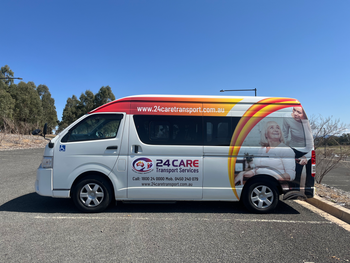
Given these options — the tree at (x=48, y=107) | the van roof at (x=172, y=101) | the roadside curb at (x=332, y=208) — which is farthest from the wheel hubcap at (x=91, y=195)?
the tree at (x=48, y=107)

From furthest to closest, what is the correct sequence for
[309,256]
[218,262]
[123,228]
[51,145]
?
[51,145] → [123,228] → [309,256] → [218,262]

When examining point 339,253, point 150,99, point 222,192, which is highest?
point 150,99

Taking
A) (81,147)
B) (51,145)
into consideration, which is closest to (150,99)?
(81,147)

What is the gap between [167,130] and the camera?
4848 millimetres

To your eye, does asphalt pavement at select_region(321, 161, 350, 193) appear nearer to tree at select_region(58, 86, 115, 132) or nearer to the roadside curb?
the roadside curb

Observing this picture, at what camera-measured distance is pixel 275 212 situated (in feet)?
16.5

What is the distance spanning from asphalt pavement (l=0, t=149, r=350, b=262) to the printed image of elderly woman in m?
0.80

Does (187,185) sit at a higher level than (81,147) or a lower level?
lower

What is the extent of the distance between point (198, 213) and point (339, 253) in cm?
239

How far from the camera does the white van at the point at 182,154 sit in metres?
4.77

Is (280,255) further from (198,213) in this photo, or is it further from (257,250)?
(198,213)

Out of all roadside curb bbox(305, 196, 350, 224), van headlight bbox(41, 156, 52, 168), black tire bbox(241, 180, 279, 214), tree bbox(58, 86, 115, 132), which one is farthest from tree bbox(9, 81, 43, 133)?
roadside curb bbox(305, 196, 350, 224)

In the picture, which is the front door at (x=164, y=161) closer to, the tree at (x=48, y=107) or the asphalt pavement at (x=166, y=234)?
the asphalt pavement at (x=166, y=234)

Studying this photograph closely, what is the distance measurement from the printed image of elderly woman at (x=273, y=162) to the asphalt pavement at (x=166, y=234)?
2.63 feet
